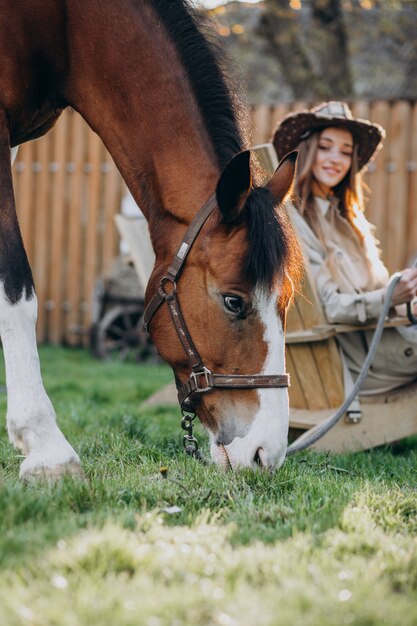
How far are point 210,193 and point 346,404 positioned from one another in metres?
1.35

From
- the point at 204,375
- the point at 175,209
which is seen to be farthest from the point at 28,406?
the point at 175,209

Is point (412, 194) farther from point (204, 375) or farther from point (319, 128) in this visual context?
point (204, 375)

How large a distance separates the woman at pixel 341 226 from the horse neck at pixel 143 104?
1.16 m

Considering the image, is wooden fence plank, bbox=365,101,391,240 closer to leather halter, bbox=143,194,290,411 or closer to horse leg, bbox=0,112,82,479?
leather halter, bbox=143,194,290,411

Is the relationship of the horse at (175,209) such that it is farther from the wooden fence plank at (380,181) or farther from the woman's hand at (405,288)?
the wooden fence plank at (380,181)

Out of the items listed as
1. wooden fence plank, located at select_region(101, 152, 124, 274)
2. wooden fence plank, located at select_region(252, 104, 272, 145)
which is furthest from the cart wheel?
wooden fence plank, located at select_region(252, 104, 272, 145)

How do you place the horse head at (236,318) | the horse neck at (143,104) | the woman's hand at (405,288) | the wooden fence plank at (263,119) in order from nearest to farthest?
1. the horse head at (236,318)
2. the horse neck at (143,104)
3. the woman's hand at (405,288)
4. the wooden fence plank at (263,119)

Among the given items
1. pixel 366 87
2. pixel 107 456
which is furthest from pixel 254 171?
pixel 366 87

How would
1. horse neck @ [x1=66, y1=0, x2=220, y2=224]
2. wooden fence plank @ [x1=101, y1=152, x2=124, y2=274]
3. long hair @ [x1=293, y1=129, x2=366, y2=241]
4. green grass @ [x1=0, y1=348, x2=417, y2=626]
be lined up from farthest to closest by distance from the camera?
1. wooden fence plank @ [x1=101, y1=152, x2=124, y2=274]
2. long hair @ [x1=293, y1=129, x2=366, y2=241]
3. horse neck @ [x1=66, y1=0, x2=220, y2=224]
4. green grass @ [x1=0, y1=348, x2=417, y2=626]

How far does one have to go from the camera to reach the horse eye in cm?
262

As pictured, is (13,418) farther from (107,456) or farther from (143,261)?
(143,261)

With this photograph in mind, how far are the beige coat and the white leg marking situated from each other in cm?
165

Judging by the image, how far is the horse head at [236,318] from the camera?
254 centimetres

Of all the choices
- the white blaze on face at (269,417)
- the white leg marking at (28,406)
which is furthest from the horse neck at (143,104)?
the white leg marking at (28,406)
